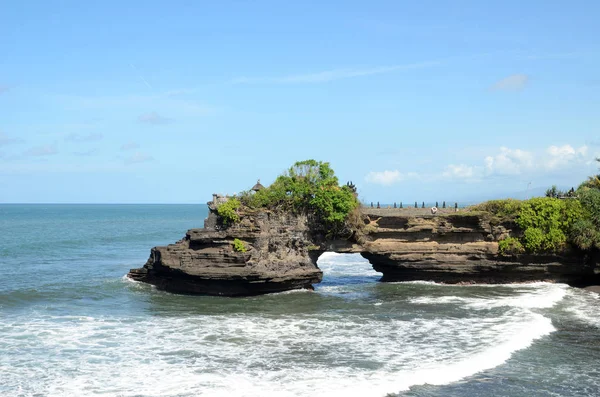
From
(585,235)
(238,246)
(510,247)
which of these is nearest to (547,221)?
(585,235)

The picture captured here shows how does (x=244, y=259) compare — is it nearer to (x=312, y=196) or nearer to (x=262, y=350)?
(x=312, y=196)

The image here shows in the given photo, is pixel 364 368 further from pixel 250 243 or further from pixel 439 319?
pixel 250 243

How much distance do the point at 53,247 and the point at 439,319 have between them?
139ft

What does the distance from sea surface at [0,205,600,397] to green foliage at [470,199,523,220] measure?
398 centimetres

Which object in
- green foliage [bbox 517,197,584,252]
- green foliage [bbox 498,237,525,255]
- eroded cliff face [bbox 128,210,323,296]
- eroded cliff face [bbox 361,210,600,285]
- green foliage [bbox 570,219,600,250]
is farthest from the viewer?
eroded cliff face [bbox 361,210,600,285]

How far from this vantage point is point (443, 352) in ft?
62.7

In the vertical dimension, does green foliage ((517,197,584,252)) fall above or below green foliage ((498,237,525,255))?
above

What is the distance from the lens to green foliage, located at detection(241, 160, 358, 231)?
103 feet

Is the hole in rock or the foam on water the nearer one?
the foam on water

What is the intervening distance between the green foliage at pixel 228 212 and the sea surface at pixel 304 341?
419 centimetres

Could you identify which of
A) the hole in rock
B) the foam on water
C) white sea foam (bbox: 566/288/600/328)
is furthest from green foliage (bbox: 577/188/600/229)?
the hole in rock

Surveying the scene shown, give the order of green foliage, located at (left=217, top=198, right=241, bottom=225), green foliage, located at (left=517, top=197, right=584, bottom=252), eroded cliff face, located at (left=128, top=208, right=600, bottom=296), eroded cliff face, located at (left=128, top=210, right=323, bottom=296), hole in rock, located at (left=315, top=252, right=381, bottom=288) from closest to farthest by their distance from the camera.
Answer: eroded cliff face, located at (left=128, top=210, right=323, bottom=296) < eroded cliff face, located at (left=128, top=208, right=600, bottom=296) < green foliage, located at (left=217, top=198, right=241, bottom=225) < green foliage, located at (left=517, top=197, right=584, bottom=252) < hole in rock, located at (left=315, top=252, right=381, bottom=288)

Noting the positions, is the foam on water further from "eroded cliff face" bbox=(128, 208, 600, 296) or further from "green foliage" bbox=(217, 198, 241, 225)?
"green foliage" bbox=(217, 198, 241, 225)

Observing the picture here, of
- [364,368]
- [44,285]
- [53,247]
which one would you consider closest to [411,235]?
[364,368]
